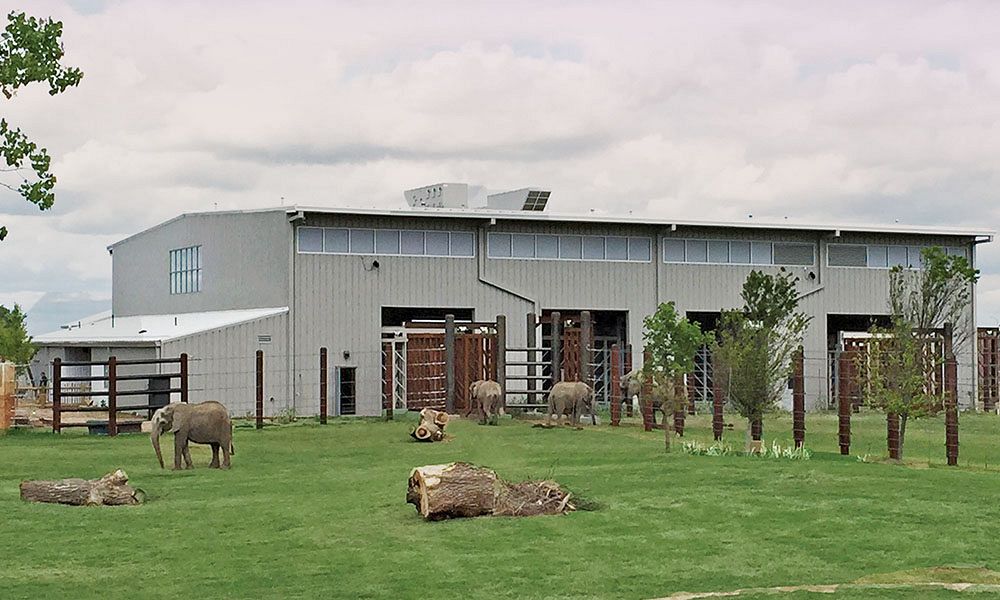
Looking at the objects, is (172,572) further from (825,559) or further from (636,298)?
(636,298)

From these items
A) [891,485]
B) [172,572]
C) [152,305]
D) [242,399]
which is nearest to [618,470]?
[891,485]

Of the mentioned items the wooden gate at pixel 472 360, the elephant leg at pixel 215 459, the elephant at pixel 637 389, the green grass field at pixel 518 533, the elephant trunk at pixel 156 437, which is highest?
the wooden gate at pixel 472 360

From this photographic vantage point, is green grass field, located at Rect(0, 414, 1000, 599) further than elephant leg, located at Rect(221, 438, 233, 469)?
No

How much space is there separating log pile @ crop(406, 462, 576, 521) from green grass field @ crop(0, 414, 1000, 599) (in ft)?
0.75

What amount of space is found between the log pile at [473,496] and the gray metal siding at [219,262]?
26249 mm

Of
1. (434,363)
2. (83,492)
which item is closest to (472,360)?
(434,363)

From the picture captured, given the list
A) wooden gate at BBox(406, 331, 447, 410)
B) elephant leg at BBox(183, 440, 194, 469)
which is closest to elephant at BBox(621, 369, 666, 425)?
wooden gate at BBox(406, 331, 447, 410)

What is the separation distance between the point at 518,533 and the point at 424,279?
29057 mm

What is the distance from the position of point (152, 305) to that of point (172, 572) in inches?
1591

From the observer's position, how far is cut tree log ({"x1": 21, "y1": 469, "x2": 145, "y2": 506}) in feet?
59.8

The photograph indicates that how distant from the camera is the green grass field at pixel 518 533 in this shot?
13281mm

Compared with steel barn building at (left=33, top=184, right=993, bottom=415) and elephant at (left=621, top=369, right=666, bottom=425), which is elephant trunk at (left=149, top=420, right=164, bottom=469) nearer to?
elephant at (left=621, top=369, right=666, bottom=425)

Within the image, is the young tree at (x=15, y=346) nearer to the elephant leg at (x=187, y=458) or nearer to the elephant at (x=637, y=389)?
the elephant at (x=637, y=389)

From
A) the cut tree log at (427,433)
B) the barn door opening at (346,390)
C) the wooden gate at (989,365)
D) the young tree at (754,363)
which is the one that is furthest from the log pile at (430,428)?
the wooden gate at (989,365)
